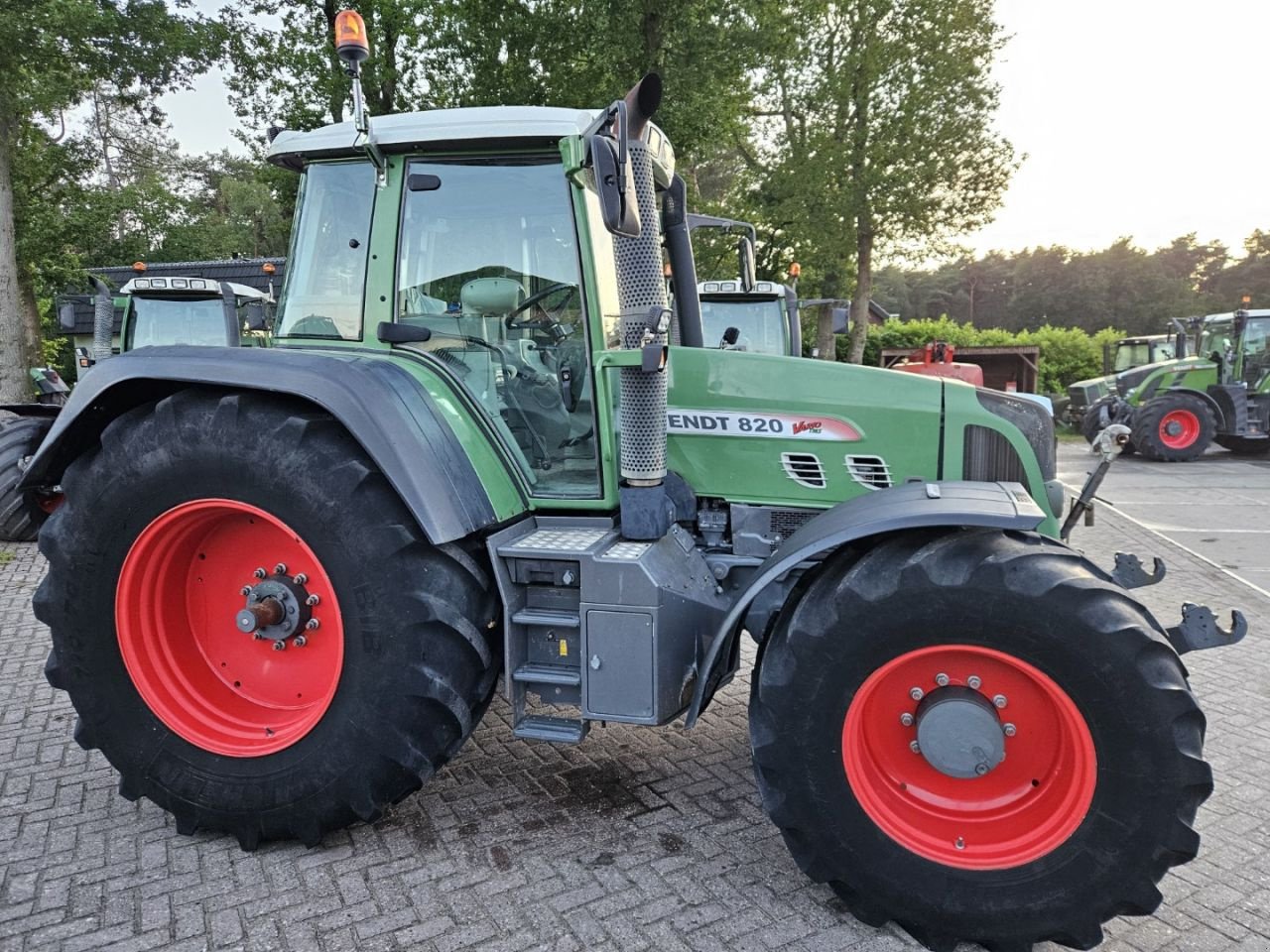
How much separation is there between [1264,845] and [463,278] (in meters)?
3.49

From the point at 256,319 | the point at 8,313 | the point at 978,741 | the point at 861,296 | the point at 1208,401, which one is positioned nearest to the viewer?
the point at 978,741

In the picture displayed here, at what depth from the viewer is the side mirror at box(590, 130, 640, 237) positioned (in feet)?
7.64

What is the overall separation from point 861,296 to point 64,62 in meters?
15.0

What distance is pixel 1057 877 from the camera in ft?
7.25

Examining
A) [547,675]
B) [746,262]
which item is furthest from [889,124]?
[547,675]

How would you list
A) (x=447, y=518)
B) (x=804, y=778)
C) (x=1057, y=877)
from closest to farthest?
(x=1057, y=877) → (x=804, y=778) → (x=447, y=518)

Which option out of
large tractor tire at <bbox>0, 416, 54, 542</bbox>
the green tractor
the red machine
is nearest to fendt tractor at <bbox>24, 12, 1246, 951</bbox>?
the red machine

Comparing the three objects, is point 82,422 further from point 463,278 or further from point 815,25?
point 815,25

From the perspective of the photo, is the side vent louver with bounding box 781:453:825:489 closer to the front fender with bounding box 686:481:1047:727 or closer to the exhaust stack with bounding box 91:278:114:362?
the front fender with bounding box 686:481:1047:727

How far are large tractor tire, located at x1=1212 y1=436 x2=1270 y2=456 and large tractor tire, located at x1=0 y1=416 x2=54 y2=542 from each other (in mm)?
17188

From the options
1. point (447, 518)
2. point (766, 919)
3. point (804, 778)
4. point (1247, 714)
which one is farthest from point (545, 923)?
point (1247, 714)

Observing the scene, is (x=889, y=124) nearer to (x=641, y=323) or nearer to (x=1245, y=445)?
(x=1245, y=445)

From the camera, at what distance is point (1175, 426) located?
13672mm

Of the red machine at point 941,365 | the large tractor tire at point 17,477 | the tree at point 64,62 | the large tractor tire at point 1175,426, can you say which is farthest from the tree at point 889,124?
the large tractor tire at point 17,477
